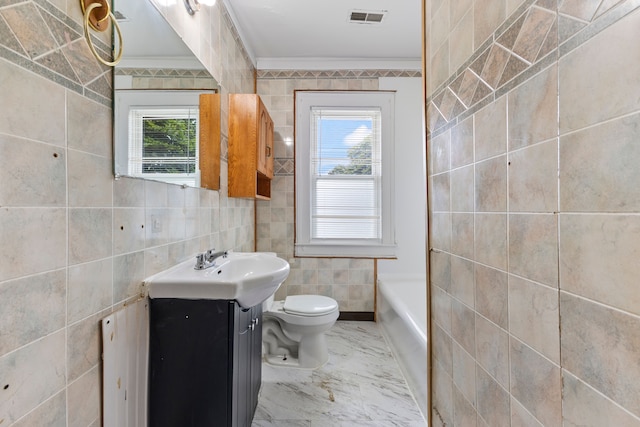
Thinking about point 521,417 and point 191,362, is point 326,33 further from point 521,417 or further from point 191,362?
point 521,417

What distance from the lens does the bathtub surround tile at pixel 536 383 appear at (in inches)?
24.7

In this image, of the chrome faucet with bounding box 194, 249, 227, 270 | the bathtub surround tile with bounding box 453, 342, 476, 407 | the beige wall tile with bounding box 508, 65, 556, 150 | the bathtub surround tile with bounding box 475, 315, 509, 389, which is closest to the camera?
the beige wall tile with bounding box 508, 65, 556, 150

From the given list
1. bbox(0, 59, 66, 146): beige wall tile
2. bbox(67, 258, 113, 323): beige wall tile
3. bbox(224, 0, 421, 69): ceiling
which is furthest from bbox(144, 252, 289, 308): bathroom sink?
bbox(224, 0, 421, 69): ceiling

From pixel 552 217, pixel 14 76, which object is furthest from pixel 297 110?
pixel 552 217

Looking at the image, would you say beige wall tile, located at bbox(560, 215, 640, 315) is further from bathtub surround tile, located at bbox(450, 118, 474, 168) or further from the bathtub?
the bathtub

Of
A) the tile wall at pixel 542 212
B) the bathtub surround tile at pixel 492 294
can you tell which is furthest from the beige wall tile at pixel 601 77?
the bathtub surround tile at pixel 492 294

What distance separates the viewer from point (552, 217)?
2.07 ft

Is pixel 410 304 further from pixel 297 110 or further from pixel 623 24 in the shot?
pixel 623 24

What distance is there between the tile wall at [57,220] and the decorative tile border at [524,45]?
115 centimetres

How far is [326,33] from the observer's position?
8.00ft

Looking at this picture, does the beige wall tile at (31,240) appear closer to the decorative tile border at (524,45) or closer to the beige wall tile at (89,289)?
the beige wall tile at (89,289)

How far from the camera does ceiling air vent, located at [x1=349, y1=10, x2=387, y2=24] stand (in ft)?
7.13

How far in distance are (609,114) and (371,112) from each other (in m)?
2.54

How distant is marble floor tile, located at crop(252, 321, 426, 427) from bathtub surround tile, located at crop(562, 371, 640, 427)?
1.23 m
